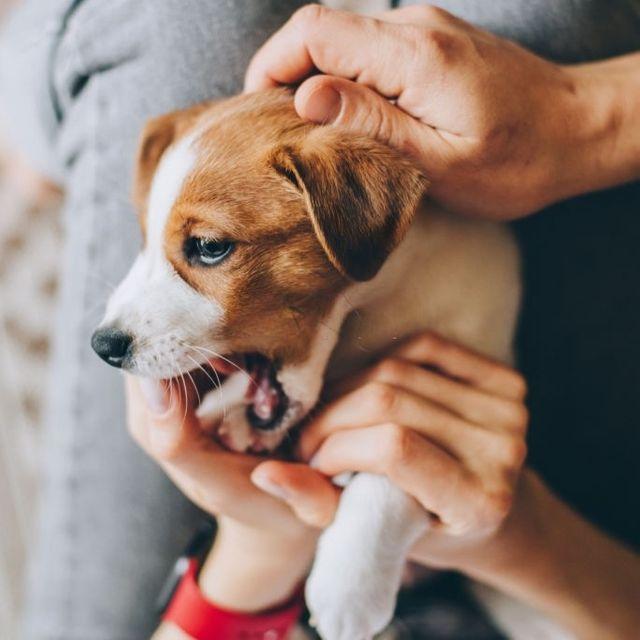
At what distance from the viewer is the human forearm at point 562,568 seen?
4.11ft

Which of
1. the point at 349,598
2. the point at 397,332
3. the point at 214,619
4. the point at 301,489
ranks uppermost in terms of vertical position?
the point at 397,332

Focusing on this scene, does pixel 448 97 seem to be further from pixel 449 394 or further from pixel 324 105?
pixel 449 394

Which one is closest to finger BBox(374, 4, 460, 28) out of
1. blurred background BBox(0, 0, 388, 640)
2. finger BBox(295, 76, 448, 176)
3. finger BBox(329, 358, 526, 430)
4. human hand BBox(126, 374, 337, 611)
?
finger BBox(295, 76, 448, 176)

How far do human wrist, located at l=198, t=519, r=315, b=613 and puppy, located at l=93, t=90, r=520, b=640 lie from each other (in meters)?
0.17

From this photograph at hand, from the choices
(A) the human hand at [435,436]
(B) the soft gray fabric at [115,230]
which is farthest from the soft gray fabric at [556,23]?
(A) the human hand at [435,436]

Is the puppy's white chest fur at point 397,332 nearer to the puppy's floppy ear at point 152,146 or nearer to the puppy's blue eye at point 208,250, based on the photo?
the puppy's blue eye at point 208,250

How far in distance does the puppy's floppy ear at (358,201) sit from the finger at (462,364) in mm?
262

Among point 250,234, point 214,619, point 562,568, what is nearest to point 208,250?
point 250,234

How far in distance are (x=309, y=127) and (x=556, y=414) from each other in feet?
2.50

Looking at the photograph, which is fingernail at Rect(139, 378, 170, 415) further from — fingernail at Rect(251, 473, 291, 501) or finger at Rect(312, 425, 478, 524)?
finger at Rect(312, 425, 478, 524)

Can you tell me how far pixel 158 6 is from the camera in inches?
48.8

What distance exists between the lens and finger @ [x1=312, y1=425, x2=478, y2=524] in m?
1.05

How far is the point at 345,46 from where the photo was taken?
0.97 meters

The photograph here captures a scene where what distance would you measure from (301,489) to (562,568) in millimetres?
533
